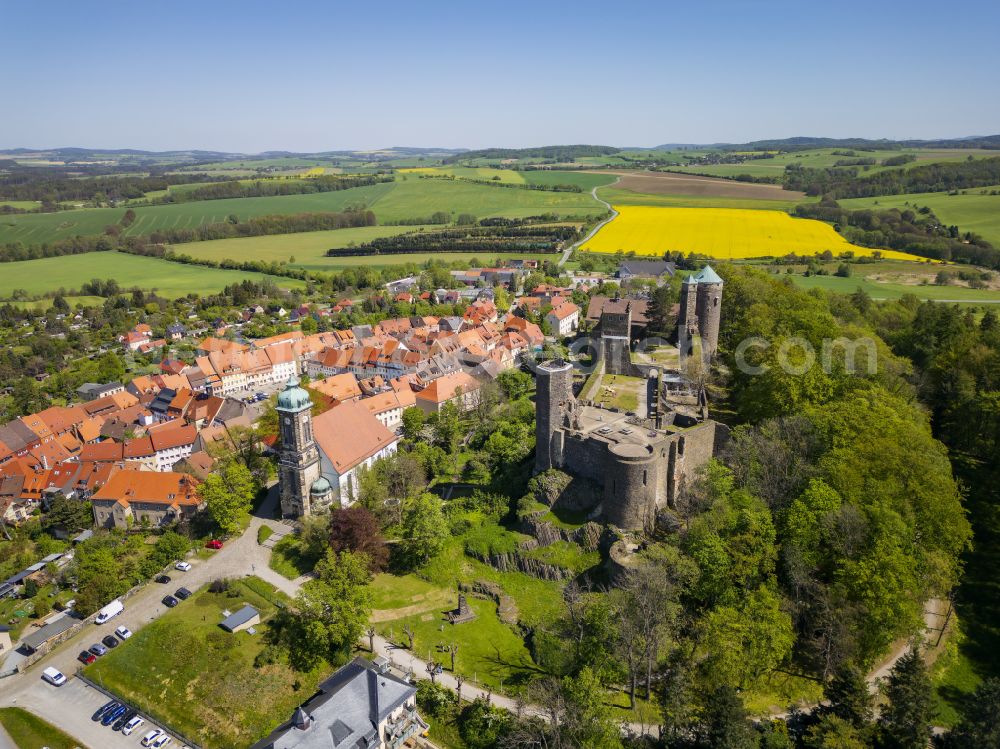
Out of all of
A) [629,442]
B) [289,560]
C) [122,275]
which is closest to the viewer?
[629,442]

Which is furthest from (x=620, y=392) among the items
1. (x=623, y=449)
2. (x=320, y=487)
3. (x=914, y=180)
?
(x=914, y=180)

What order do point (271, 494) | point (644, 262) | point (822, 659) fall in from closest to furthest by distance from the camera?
1. point (822, 659)
2. point (271, 494)
3. point (644, 262)

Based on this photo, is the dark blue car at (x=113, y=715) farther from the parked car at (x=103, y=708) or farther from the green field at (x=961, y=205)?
the green field at (x=961, y=205)

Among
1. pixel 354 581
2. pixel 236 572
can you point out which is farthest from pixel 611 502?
pixel 236 572

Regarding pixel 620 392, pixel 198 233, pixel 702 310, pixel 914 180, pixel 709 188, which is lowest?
pixel 620 392

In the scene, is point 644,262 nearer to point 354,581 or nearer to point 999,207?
point 999,207

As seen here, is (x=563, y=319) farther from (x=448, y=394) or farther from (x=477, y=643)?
(x=477, y=643)

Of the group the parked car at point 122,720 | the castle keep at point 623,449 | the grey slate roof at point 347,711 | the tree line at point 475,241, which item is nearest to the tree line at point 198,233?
the tree line at point 475,241
